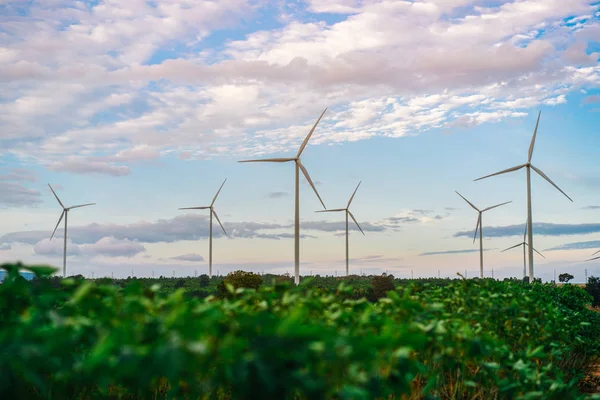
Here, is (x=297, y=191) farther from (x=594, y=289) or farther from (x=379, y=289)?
(x=594, y=289)

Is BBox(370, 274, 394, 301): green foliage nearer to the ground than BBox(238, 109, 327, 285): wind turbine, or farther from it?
nearer to the ground

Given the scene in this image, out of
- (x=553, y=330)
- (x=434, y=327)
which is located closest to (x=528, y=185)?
(x=553, y=330)

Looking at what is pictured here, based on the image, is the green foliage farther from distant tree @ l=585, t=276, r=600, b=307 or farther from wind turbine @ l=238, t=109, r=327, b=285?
distant tree @ l=585, t=276, r=600, b=307

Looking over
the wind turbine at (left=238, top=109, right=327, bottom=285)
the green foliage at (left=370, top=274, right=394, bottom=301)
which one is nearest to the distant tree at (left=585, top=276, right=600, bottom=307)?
the green foliage at (left=370, top=274, right=394, bottom=301)

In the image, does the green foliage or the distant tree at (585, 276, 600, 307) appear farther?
the distant tree at (585, 276, 600, 307)

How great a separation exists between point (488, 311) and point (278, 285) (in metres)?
3.28

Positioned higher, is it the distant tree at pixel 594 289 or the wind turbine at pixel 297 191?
the wind turbine at pixel 297 191

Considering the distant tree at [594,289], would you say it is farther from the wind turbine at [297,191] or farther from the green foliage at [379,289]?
the wind turbine at [297,191]

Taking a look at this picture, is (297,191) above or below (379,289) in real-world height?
above

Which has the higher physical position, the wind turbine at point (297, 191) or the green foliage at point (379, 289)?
the wind turbine at point (297, 191)

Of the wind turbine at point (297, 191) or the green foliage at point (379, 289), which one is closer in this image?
the green foliage at point (379, 289)

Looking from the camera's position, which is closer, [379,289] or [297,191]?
A: [379,289]

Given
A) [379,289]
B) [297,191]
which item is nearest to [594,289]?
[379,289]

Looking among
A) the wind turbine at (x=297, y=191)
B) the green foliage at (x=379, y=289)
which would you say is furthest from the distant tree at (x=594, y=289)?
the wind turbine at (x=297, y=191)
